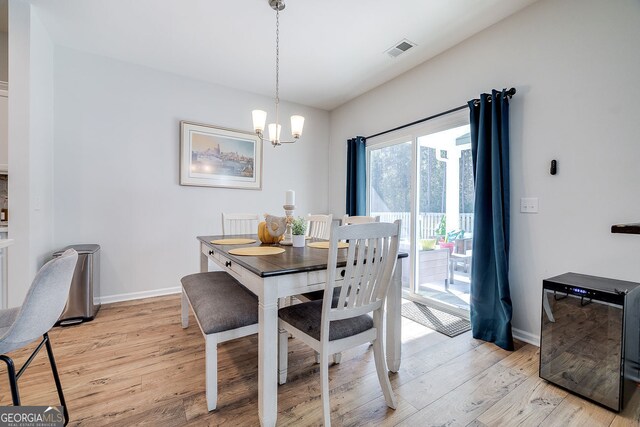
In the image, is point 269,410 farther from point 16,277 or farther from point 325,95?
point 325,95

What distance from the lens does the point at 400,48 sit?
107 inches

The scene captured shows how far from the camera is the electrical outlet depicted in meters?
2.13

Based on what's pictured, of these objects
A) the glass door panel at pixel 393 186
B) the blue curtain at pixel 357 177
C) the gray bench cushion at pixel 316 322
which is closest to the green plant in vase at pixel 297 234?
the gray bench cushion at pixel 316 322

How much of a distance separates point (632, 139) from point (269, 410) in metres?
2.62

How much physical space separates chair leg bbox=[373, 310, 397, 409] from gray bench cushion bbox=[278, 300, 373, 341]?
0.05m

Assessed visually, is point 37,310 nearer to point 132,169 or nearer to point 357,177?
point 132,169

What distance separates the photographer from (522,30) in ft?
7.23

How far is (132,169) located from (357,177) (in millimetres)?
2716

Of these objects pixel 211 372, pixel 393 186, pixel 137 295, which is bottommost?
pixel 137 295

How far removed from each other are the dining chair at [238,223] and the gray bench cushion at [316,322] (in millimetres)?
1400

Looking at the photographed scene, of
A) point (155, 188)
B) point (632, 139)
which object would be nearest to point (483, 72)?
point (632, 139)

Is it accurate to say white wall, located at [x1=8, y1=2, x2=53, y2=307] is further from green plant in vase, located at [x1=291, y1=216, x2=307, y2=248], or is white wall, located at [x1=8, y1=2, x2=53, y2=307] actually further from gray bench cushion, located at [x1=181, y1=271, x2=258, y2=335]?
green plant in vase, located at [x1=291, y1=216, x2=307, y2=248]

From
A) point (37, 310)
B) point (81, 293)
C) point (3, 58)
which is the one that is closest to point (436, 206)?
point (37, 310)

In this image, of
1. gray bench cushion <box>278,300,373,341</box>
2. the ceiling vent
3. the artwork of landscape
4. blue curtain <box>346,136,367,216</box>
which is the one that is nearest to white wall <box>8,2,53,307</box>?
→ the artwork of landscape
